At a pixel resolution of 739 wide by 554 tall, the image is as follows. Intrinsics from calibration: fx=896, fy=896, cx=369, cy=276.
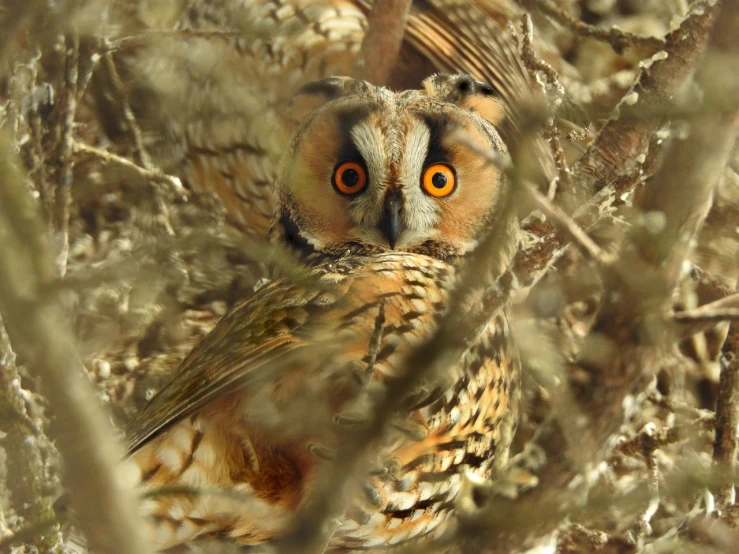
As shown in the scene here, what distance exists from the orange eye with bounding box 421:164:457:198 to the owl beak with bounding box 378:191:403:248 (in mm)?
103

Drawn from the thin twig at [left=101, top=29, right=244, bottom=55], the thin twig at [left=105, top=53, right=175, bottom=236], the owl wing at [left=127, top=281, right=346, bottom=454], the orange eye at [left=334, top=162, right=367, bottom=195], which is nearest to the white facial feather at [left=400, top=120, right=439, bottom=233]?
the orange eye at [left=334, top=162, right=367, bottom=195]

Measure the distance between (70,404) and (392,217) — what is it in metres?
1.30

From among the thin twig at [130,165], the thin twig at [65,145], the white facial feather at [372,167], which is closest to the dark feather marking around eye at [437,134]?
the white facial feather at [372,167]

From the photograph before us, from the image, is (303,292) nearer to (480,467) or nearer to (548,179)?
(480,467)

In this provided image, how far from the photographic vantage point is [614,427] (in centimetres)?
196

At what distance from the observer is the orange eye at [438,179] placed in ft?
7.25

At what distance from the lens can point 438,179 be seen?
2213 mm

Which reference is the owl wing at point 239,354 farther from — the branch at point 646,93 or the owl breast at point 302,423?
the branch at point 646,93

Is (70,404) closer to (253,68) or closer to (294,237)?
(294,237)

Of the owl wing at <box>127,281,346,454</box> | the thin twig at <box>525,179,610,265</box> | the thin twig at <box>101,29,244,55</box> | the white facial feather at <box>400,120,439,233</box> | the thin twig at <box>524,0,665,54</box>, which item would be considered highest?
the thin twig at <box>101,29,244,55</box>

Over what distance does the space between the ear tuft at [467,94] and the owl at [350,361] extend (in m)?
0.04

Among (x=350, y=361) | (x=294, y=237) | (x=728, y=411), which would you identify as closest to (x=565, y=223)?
(x=350, y=361)

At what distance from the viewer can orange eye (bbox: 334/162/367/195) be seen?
7.31 feet

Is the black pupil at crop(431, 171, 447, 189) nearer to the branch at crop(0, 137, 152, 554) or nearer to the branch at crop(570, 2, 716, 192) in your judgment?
the branch at crop(570, 2, 716, 192)
